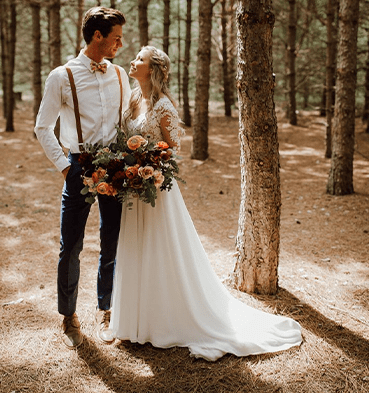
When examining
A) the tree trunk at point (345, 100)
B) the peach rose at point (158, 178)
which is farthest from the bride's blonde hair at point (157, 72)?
the tree trunk at point (345, 100)

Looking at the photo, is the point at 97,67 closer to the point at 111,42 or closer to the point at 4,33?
the point at 111,42

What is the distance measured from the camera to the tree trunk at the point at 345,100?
7.03 meters

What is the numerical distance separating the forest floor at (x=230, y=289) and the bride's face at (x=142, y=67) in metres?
2.19

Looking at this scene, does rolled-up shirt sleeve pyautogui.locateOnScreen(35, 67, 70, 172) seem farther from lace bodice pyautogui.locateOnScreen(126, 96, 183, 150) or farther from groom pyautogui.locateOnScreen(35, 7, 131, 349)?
lace bodice pyautogui.locateOnScreen(126, 96, 183, 150)

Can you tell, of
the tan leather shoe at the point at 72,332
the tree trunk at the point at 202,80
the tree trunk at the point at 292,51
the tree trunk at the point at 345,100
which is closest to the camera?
the tan leather shoe at the point at 72,332

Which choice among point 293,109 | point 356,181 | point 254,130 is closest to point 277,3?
point 293,109

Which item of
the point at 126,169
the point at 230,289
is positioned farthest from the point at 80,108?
the point at 230,289

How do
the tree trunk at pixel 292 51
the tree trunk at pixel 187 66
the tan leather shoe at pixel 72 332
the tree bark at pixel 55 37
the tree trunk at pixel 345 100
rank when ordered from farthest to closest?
the tree trunk at pixel 187 66, the tree trunk at pixel 292 51, the tree bark at pixel 55 37, the tree trunk at pixel 345 100, the tan leather shoe at pixel 72 332

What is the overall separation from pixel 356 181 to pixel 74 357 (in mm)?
7258

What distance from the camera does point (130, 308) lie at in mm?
3252

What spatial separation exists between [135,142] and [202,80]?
23.8 feet

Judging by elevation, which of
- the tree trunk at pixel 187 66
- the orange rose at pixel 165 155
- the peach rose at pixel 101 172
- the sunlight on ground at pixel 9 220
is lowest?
the sunlight on ground at pixel 9 220

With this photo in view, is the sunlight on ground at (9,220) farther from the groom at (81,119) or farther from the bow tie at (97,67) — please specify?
the bow tie at (97,67)

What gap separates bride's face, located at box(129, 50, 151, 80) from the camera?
3088mm
